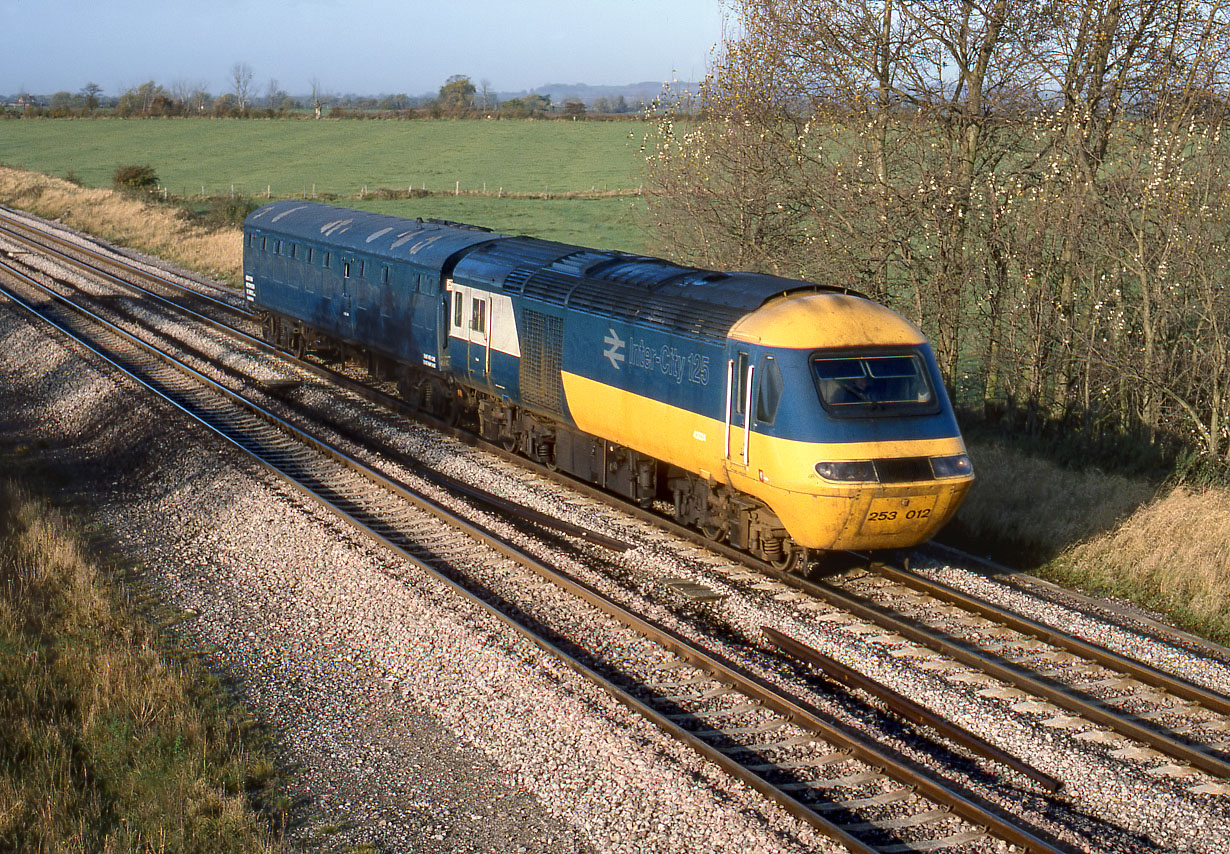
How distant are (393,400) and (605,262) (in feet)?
22.4

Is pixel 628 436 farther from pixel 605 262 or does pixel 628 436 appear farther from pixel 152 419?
pixel 152 419

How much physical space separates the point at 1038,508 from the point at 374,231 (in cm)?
1340

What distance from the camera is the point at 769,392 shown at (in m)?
12.5

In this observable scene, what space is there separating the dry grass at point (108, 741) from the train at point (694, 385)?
19.5 ft

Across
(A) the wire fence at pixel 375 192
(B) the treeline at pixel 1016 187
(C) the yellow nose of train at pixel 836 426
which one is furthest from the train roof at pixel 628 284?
(A) the wire fence at pixel 375 192

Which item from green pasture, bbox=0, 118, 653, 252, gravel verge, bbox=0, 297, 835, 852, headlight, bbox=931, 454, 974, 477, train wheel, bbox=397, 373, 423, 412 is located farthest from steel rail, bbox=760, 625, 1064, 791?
green pasture, bbox=0, 118, 653, 252

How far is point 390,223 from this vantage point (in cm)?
2325

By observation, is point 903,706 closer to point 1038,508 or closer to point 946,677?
point 946,677

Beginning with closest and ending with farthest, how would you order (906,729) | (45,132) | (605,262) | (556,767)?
1. (556,767)
2. (906,729)
3. (605,262)
4. (45,132)

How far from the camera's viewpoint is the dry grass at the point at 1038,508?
49.0 ft

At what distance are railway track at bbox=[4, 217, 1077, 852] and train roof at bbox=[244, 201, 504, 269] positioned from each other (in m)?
4.18

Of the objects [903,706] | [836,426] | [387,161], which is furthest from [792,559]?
[387,161]

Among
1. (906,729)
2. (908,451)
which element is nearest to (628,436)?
(908,451)

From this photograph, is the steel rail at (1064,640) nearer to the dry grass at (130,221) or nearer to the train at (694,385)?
the train at (694,385)
